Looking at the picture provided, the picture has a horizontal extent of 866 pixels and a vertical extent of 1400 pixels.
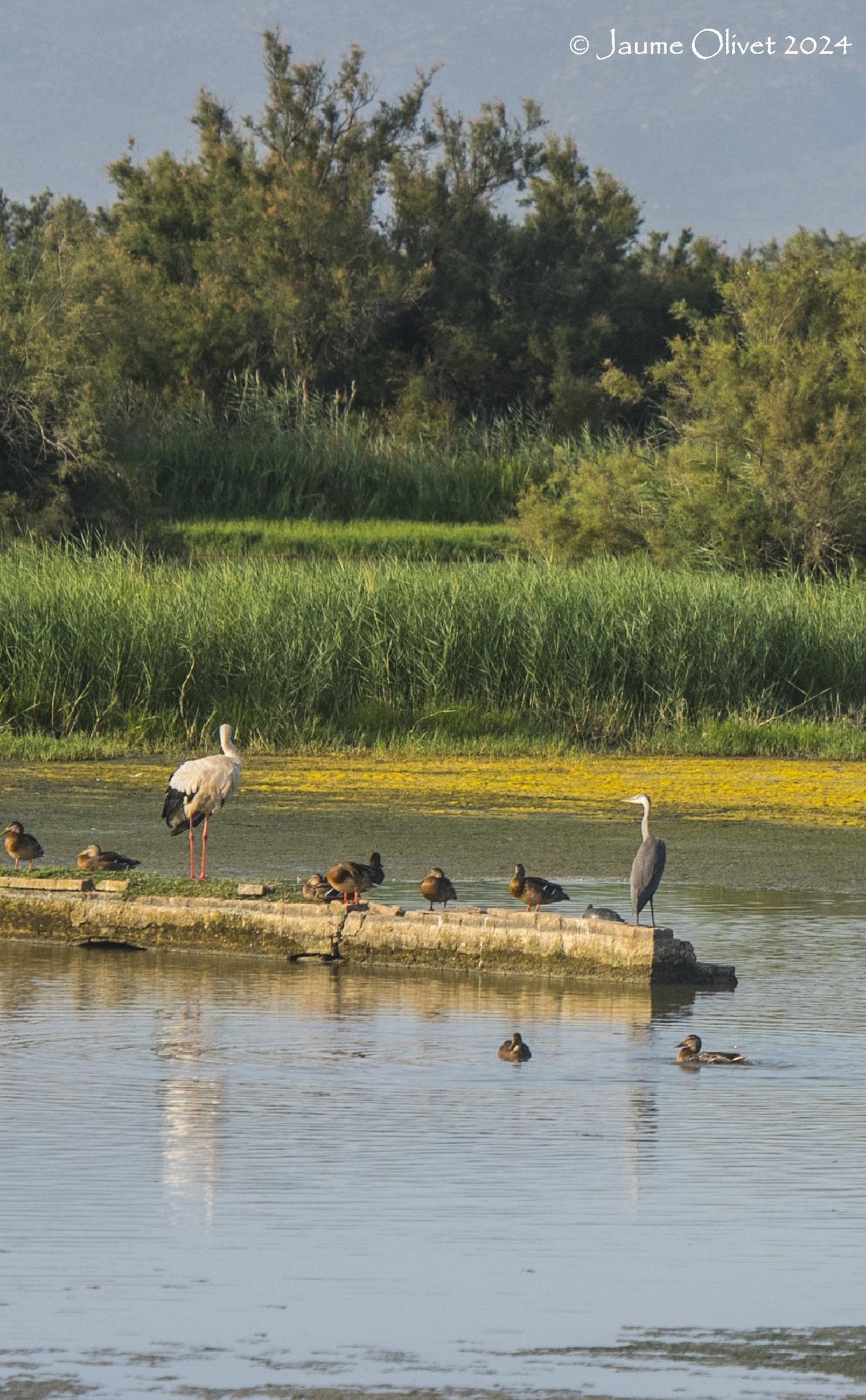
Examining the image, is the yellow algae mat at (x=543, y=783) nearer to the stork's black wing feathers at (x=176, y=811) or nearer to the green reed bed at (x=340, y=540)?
the stork's black wing feathers at (x=176, y=811)

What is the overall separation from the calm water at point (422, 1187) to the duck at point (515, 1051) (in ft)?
0.19

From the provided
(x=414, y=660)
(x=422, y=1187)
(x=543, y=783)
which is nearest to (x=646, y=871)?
(x=422, y=1187)

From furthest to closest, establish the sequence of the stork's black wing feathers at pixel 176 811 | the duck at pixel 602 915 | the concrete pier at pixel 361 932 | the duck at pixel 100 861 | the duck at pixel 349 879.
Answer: the stork's black wing feathers at pixel 176 811 → the duck at pixel 100 861 → the duck at pixel 349 879 → the duck at pixel 602 915 → the concrete pier at pixel 361 932

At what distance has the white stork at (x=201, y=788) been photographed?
13461 millimetres

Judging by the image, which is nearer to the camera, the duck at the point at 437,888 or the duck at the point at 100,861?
the duck at the point at 437,888

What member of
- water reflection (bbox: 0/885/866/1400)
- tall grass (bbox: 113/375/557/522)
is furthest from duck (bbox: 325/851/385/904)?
tall grass (bbox: 113/375/557/522)

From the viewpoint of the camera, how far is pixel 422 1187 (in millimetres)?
6793

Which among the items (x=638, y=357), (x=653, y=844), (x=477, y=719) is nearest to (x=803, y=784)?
(x=477, y=719)

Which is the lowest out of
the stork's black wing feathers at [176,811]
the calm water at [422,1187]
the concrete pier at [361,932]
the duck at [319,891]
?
the calm water at [422,1187]

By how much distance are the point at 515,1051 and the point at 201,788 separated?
17.2 ft

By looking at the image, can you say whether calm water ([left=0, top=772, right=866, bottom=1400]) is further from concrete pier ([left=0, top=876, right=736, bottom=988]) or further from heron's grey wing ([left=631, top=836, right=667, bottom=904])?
heron's grey wing ([left=631, top=836, right=667, bottom=904])

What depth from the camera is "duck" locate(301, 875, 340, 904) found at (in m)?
11.4

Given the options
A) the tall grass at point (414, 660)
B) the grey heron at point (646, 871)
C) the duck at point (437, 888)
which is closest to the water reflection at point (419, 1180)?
the grey heron at point (646, 871)

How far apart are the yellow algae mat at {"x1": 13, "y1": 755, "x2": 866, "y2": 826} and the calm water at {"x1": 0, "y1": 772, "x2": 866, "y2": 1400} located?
7.20 metres
